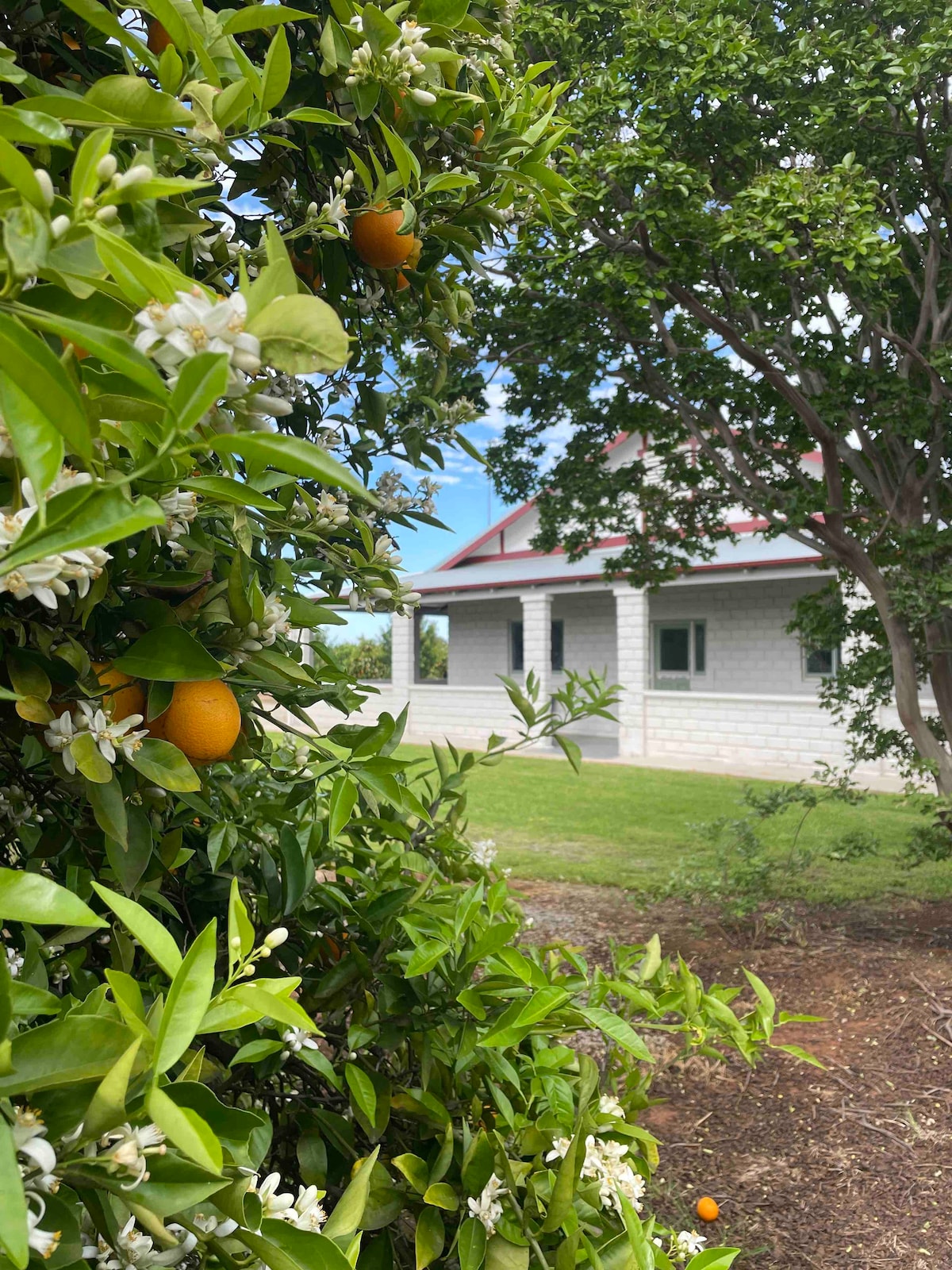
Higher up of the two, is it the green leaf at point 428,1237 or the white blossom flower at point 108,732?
the white blossom flower at point 108,732

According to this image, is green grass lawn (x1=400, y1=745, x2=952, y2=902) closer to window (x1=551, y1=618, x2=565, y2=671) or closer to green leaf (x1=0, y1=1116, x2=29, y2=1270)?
green leaf (x1=0, y1=1116, x2=29, y2=1270)

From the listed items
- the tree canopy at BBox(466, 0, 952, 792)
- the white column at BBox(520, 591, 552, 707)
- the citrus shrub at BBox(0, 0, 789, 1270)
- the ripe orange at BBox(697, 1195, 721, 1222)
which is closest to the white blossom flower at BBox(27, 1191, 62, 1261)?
the citrus shrub at BBox(0, 0, 789, 1270)

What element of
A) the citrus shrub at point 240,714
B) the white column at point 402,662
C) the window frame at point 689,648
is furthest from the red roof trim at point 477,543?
the citrus shrub at point 240,714

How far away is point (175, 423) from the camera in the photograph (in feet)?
1.21

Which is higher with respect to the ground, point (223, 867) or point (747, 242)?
point (747, 242)

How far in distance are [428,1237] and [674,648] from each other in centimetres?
1526

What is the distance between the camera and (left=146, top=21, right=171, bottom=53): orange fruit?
34.2 inches

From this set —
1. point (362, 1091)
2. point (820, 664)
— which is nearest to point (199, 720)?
point (362, 1091)

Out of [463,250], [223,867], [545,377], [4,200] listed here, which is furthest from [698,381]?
[4,200]

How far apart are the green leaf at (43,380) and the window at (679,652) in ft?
50.2

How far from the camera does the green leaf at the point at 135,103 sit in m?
0.57

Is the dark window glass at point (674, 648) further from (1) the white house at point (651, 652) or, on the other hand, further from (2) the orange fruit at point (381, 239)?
(2) the orange fruit at point (381, 239)

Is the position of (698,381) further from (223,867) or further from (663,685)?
(663,685)

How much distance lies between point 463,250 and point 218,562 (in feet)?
1.93
